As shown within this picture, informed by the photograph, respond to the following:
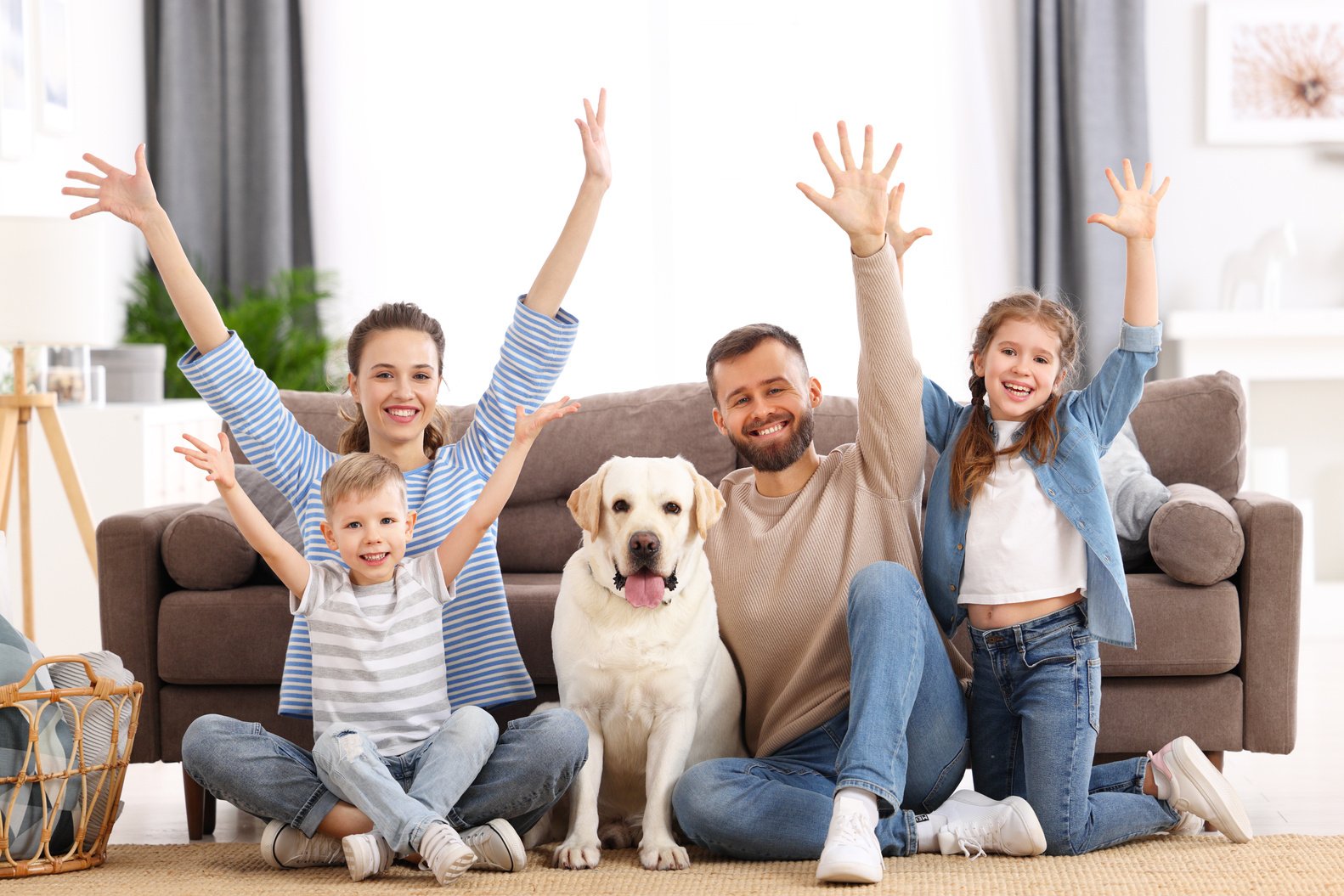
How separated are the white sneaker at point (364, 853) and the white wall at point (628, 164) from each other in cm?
377

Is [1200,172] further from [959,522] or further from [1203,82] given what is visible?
[959,522]

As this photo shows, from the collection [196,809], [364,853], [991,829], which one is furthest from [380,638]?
[991,829]

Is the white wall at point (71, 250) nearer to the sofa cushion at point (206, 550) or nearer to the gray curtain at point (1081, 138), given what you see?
the sofa cushion at point (206, 550)

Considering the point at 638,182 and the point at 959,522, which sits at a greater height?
the point at 638,182

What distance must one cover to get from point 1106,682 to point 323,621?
Answer: 154cm

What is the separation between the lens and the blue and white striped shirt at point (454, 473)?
7.30 feet

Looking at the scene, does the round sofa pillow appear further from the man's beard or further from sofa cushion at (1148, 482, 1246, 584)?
sofa cushion at (1148, 482, 1246, 584)

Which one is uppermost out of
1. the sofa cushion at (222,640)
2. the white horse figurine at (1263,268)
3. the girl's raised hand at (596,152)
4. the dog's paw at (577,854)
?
the white horse figurine at (1263,268)

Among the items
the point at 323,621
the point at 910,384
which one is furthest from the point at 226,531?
the point at 910,384

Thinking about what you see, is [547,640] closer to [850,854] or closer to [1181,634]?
[850,854]

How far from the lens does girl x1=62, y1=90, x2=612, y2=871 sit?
203 centimetres

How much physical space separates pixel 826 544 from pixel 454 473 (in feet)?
2.24

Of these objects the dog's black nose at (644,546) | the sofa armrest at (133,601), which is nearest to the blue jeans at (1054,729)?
the dog's black nose at (644,546)

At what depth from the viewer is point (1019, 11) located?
543 cm
